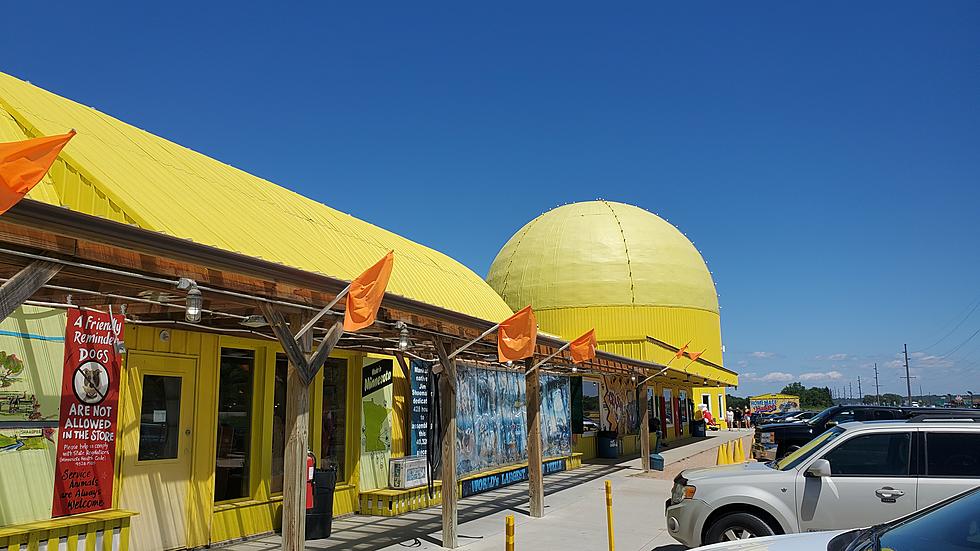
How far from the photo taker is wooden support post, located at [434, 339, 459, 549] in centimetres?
1102

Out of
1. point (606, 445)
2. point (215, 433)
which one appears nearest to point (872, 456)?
point (215, 433)

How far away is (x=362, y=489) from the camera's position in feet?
46.6

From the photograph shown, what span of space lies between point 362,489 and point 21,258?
963 cm

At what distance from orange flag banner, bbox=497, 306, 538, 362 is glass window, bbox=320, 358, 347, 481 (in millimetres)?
3975

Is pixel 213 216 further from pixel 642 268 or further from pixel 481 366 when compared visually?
pixel 642 268

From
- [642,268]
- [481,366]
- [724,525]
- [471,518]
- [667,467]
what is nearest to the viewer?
[724,525]

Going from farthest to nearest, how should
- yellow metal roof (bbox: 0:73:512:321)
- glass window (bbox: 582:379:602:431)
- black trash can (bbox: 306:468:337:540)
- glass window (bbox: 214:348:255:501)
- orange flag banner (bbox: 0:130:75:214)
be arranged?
glass window (bbox: 582:379:602:431) < black trash can (bbox: 306:468:337:540) < glass window (bbox: 214:348:255:501) < yellow metal roof (bbox: 0:73:512:321) < orange flag banner (bbox: 0:130:75:214)

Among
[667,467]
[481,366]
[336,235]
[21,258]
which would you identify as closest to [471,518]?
[481,366]

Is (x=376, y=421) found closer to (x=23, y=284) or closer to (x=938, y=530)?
(x=23, y=284)

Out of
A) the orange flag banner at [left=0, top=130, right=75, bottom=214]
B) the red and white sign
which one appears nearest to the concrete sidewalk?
the red and white sign

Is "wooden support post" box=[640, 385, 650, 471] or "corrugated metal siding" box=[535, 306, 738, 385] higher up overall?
"corrugated metal siding" box=[535, 306, 738, 385]

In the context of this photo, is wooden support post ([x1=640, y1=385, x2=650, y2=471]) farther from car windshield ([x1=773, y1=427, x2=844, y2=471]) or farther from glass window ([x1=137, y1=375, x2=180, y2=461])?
glass window ([x1=137, y1=375, x2=180, y2=461])

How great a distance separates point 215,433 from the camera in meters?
11.2

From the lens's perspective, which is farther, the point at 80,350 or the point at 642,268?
the point at 642,268
